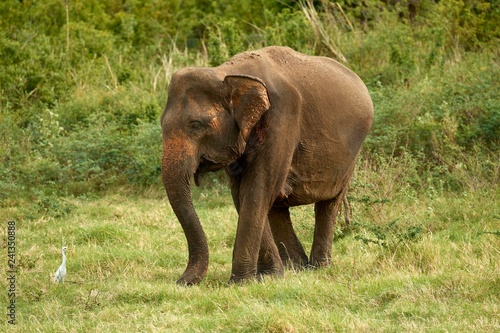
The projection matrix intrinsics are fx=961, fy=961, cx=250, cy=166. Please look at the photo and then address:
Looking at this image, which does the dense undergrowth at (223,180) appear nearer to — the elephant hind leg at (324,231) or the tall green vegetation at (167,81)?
the tall green vegetation at (167,81)

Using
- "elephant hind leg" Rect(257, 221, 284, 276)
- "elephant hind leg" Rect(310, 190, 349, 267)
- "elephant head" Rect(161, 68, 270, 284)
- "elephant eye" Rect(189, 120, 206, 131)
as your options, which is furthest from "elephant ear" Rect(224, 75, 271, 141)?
"elephant hind leg" Rect(310, 190, 349, 267)

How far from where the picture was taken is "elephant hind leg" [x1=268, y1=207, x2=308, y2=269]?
940 centimetres

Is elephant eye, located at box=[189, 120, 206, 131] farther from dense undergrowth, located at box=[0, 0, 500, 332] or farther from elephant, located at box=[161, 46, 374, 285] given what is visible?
dense undergrowth, located at box=[0, 0, 500, 332]

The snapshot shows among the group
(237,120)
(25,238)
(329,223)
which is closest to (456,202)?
(329,223)

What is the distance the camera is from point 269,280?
26.5 feet

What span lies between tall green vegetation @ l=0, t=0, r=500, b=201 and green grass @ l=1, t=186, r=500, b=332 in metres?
1.11

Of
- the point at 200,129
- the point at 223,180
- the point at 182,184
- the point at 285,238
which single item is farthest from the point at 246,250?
the point at 223,180

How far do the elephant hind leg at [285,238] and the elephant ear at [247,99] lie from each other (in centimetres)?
162

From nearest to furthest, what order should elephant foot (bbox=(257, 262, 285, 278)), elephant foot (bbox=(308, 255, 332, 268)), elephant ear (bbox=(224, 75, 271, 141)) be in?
elephant ear (bbox=(224, 75, 271, 141)), elephant foot (bbox=(257, 262, 285, 278)), elephant foot (bbox=(308, 255, 332, 268))

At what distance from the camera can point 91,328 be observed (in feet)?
22.7

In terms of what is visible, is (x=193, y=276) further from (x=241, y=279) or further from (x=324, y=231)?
(x=324, y=231)

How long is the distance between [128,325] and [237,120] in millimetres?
2044

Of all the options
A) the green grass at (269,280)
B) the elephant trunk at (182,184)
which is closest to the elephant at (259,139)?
the elephant trunk at (182,184)

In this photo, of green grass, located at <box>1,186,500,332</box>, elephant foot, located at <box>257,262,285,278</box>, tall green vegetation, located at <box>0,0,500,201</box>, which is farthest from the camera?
tall green vegetation, located at <box>0,0,500,201</box>
